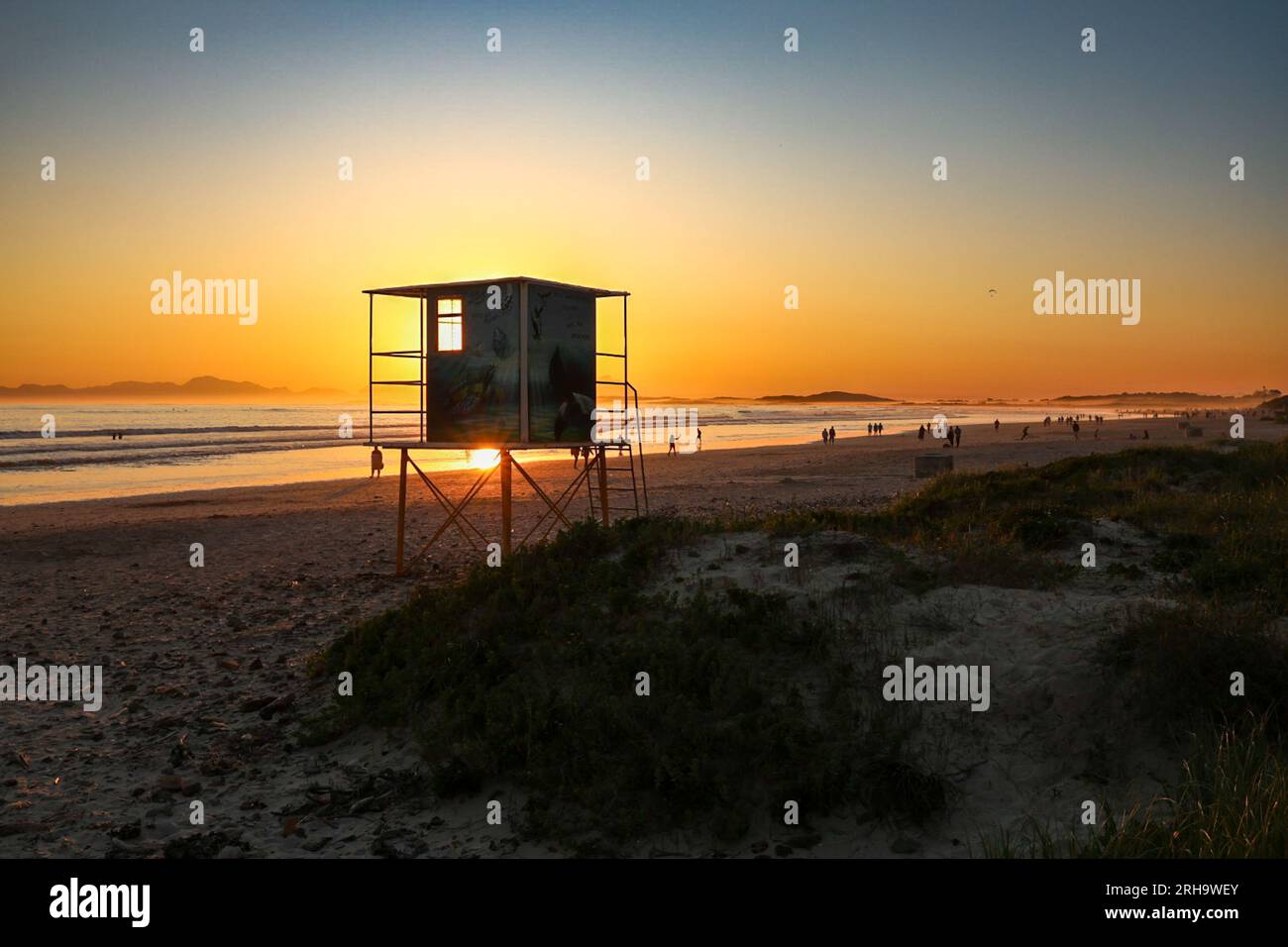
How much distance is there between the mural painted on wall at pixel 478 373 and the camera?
17219 millimetres

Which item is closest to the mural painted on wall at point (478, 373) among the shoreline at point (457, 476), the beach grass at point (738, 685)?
the beach grass at point (738, 685)

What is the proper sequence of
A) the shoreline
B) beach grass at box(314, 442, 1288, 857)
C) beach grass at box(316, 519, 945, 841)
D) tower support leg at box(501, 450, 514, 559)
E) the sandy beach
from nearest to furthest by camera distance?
beach grass at box(314, 442, 1288, 857) < beach grass at box(316, 519, 945, 841) < the sandy beach < tower support leg at box(501, 450, 514, 559) < the shoreline

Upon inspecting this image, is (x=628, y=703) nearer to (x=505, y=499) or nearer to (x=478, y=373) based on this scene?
(x=505, y=499)

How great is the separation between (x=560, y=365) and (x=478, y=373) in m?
1.53

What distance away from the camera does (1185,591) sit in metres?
11.0

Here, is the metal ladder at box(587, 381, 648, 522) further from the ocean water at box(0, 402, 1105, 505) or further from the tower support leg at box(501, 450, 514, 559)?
the ocean water at box(0, 402, 1105, 505)

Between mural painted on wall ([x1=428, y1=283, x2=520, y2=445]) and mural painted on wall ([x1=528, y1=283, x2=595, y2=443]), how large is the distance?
1.12 feet

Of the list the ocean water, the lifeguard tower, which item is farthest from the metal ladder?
the ocean water

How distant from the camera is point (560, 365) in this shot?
58.4ft

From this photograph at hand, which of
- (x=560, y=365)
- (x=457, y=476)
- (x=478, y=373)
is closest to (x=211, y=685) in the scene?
(x=478, y=373)

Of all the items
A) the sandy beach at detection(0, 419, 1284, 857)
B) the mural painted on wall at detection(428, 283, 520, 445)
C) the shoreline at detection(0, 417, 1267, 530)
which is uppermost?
the mural painted on wall at detection(428, 283, 520, 445)

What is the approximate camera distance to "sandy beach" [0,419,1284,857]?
7961 millimetres

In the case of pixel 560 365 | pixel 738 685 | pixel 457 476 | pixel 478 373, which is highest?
pixel 560 365
